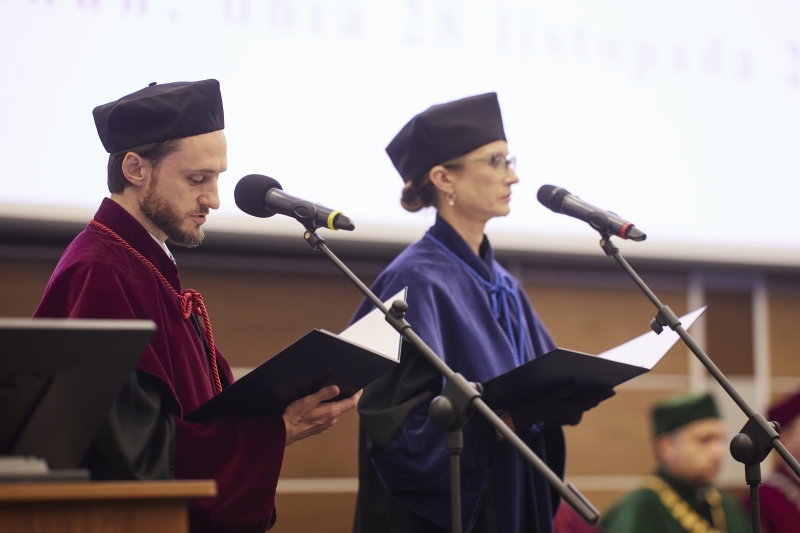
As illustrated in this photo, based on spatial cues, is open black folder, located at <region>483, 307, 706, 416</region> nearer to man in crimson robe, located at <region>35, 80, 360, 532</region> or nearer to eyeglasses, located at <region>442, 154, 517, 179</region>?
man in crimson robe, located at <region>35, 80, 360, 532</region>

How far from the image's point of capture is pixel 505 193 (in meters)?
2.73

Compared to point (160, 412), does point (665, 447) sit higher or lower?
lower

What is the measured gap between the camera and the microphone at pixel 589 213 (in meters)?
2.21

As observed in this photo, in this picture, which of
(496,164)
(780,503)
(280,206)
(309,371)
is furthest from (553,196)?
(780,503)

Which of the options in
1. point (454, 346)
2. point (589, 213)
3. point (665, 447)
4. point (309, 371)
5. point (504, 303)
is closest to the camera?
point (309, 371)

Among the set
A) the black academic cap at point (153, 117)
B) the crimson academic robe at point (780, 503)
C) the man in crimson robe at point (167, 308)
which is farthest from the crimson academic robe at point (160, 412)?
the crimson academic robe at point (780, 503)

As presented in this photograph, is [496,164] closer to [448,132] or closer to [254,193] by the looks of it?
[448,132]

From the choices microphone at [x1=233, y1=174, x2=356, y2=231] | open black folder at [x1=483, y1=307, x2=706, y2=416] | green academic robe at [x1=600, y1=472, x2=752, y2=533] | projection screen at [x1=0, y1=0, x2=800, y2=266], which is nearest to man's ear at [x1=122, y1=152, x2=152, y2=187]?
microphone at [x1=233, y1=174, x2=356, y2=231]

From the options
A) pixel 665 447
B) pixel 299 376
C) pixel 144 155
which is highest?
pixel 144 155

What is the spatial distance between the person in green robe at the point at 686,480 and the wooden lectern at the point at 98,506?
2600 mm

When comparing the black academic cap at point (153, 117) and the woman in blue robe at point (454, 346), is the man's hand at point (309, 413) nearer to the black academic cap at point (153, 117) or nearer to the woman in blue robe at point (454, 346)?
the woman in blue robe at point (454, 346)

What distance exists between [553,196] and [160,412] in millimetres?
1079

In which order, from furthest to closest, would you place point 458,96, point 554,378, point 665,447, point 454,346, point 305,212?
1. point 665,447
2. point 458,96
3. point 454,346
4. point 554,378
5. point 305,212

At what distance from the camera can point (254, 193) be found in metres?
2.03
